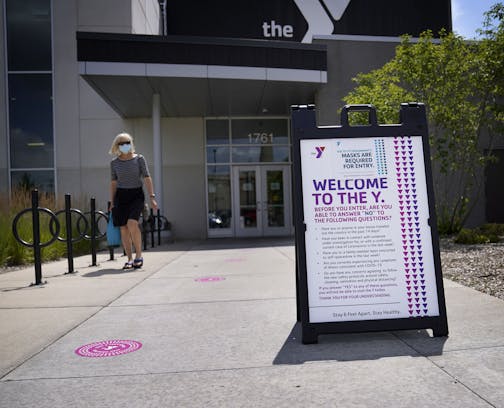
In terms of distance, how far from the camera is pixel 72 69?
16703mm

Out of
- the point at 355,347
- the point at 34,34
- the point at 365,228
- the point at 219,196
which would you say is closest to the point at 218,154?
the point at 219,196

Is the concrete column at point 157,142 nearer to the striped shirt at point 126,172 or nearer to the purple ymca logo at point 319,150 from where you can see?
the striped shirt at point 126,172

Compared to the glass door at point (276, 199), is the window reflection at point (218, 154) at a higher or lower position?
higher

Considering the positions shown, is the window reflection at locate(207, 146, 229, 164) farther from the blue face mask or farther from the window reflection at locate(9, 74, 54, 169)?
the blue face mask

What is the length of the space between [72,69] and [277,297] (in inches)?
566

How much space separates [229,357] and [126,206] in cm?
443

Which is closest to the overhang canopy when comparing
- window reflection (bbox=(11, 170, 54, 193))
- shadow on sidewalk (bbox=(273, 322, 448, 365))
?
window reflection (bbox=(11, 170, 54, 193))

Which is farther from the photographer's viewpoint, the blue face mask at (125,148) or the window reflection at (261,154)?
the window reflection at (261,154)

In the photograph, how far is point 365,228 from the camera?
133 inches

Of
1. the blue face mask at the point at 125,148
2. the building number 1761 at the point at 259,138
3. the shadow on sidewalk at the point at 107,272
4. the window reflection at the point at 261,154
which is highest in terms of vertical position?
the building number 1761 at the point at 259,138

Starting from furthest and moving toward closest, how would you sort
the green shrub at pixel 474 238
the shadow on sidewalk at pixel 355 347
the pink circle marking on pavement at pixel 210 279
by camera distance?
the green shrub at pixel 474 238
the pink circle marking on pavement at pixel 210 279
the shadow on sidewalk at pixel 355 347

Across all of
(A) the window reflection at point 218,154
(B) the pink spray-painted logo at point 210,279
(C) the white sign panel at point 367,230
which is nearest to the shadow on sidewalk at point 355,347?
(C) the white sign panel at point 367,230

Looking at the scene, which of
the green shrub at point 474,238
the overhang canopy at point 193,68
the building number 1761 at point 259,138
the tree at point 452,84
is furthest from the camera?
the building number 1761 at point 259,138

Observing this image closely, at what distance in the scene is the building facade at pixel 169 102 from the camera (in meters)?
13.3
